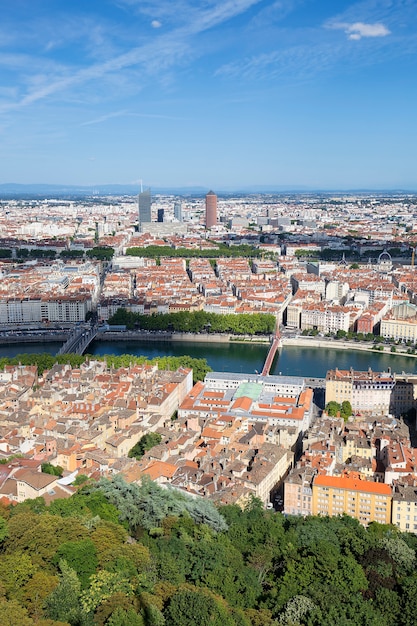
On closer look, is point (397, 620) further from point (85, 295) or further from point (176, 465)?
point (85, 295)

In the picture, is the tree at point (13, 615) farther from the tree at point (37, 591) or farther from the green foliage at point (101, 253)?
the green foliage at point (101, 253)

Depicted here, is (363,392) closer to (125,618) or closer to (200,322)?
(200,322)

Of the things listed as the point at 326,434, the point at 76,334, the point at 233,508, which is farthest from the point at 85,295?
the point at 233,508

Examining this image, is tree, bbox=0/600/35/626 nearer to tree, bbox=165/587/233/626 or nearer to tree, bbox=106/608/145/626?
tree, bbox=106/608/145/626

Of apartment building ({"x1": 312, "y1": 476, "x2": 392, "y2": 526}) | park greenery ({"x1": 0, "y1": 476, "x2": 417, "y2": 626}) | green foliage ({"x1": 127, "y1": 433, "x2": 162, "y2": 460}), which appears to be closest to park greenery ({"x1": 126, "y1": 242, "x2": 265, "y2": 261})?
green foliage ({"x1": 127, "y1": 433, "x2": 162, "y2": 460})

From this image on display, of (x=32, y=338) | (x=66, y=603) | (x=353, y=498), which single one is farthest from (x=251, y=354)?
(x=66, y=603)

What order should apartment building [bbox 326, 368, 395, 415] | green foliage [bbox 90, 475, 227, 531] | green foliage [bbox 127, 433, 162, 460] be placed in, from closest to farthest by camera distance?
green foliage [bbox 90, 475, 227, 531] < green foliage [bbox 127, 433, 162, 460] < apartment building [bbox 326, 368, 395, 415]

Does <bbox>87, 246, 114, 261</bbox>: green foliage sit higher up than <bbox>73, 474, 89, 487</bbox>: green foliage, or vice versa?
<bbox>87, 246, 114, 261</bbox>: green foliage
